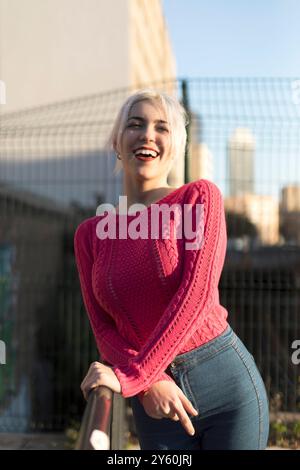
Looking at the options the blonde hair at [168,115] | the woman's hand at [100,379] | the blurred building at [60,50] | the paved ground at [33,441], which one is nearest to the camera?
the woman's hand at [100,379]

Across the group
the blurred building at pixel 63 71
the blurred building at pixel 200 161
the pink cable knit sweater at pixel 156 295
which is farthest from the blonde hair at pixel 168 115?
the blurred building at pixel 63 71

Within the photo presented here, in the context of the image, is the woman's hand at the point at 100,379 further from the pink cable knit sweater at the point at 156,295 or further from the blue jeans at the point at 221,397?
the blue jeans at the point at 221,397

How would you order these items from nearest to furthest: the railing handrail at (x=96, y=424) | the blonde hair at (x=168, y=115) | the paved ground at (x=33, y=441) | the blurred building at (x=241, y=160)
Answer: the railing handrail at (x=96, y=424)
the blonde hair at (x=168, y=115)
the paved ground at (x=33, y=441)
the blurred building at (x=241, y=160)

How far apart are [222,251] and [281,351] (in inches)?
131

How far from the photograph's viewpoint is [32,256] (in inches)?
180

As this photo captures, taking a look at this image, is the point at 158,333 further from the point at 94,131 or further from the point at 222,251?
the point at 94,131

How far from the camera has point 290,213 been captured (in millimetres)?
4648

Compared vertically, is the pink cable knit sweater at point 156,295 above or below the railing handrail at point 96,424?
above

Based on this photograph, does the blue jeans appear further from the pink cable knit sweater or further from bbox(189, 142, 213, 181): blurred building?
bbox(189, 142, 213, 181): blurred building

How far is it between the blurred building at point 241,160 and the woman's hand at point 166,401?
11.1 ft

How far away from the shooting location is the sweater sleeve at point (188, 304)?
1015 mm
